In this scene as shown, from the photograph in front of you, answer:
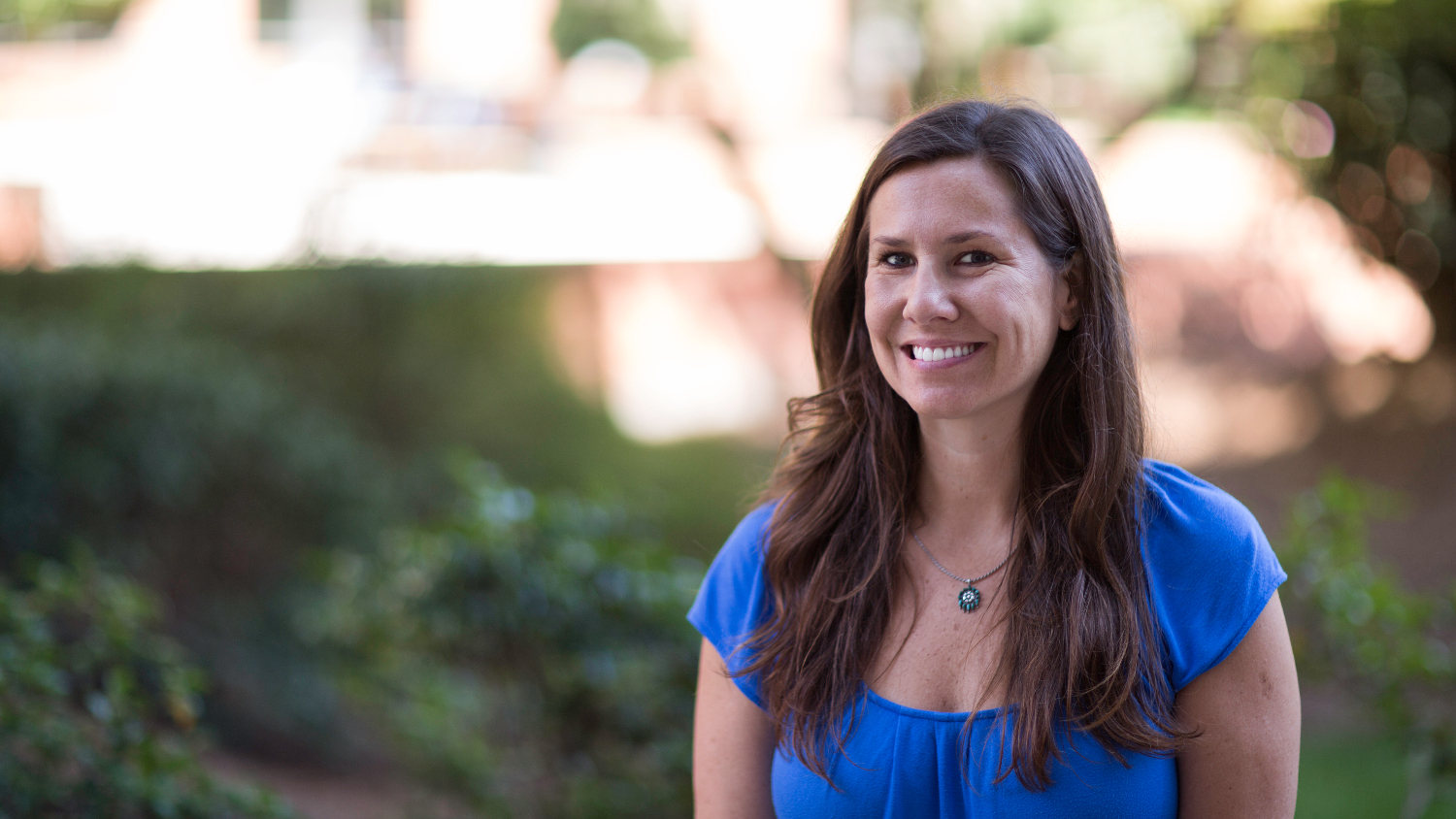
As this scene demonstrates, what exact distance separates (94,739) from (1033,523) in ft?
7.57

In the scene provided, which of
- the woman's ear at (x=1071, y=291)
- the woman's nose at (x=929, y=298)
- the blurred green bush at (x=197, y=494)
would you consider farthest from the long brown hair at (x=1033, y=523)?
the blurred green bush at (x=197, y=494)

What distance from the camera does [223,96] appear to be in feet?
48.9

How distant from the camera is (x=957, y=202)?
1815mm

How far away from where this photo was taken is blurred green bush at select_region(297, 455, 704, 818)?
317cm

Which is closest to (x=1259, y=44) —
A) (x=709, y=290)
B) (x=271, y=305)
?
(x=709, y=290)

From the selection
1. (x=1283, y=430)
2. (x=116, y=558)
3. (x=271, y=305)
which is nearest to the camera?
(x=116, y=558)

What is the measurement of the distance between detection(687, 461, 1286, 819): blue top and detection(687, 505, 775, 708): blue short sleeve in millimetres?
210

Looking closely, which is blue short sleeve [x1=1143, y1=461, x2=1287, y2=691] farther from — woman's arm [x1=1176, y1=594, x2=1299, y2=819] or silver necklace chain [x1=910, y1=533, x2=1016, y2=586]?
silver necklace chain [x1=910, y1=533, x2=1016, y2=586]

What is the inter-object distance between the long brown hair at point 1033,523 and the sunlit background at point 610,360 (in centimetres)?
25

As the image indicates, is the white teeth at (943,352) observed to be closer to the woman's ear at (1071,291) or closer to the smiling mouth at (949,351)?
the smiling mouth at (949,351)

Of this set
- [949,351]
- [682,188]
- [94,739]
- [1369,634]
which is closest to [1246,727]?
[949,351]

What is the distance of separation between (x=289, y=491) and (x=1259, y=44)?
584cm

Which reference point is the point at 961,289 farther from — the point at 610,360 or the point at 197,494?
the point at 610,360

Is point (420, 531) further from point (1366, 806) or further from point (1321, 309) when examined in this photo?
point (1321, 309)
